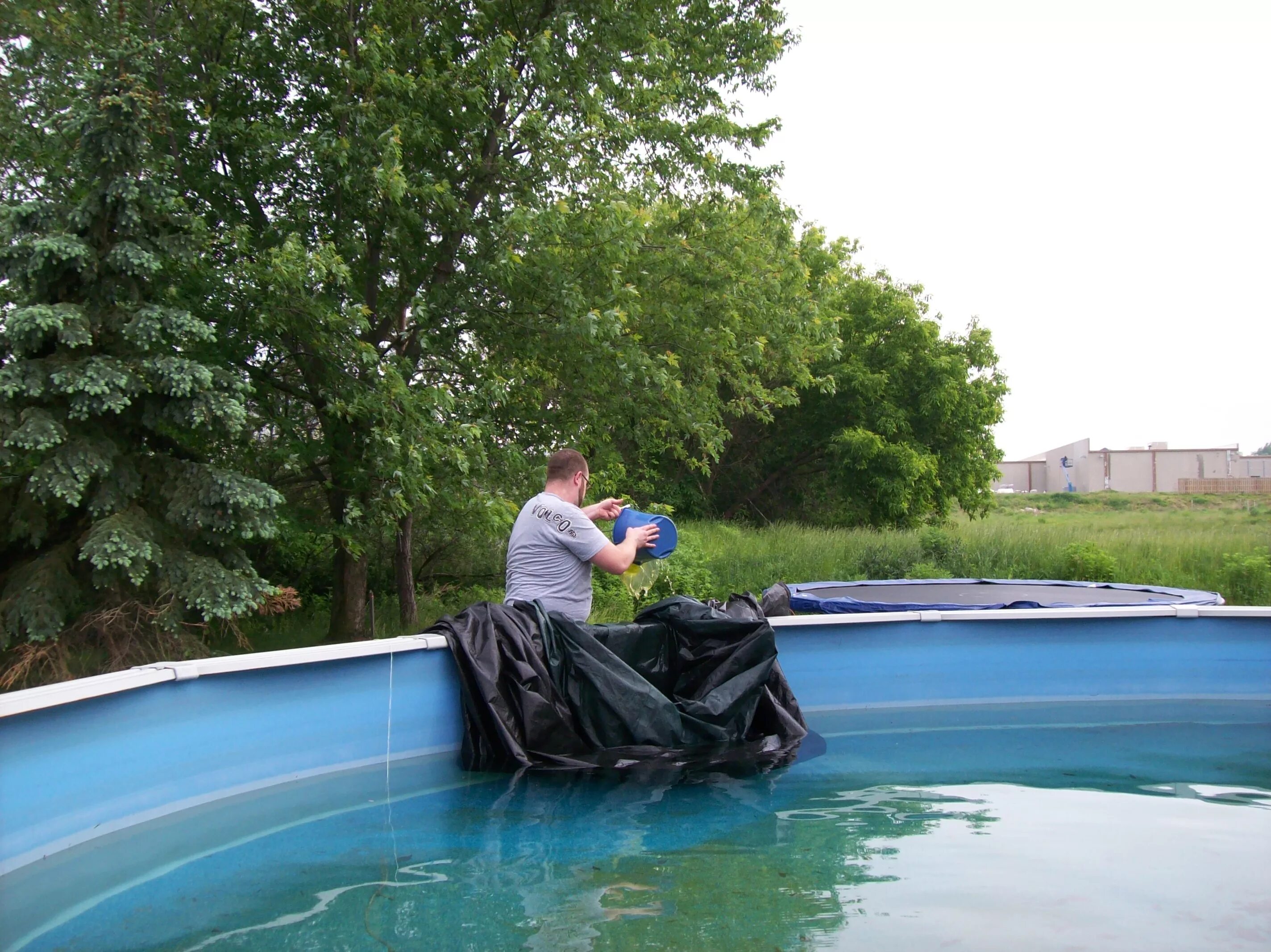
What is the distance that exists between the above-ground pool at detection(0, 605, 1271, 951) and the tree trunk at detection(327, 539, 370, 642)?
4.64 meters

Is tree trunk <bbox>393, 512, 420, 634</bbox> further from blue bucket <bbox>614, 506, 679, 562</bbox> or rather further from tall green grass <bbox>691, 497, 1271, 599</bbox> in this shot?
blue bucket <bbox>614, 506, 679, 562</bbox>

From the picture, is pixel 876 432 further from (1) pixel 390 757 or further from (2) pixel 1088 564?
(1) pixel 390 757

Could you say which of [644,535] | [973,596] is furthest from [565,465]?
[973,596]

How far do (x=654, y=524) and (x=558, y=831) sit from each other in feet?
5.09

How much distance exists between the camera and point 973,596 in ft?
24.7

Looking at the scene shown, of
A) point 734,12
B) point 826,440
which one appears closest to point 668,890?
point 734,12

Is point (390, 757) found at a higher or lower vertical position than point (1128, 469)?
lower

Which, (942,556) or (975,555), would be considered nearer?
(975,555)

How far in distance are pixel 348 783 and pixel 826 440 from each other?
18.2 m

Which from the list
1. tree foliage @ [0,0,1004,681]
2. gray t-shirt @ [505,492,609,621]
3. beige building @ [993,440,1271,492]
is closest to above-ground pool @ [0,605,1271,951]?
gray t-shirt @ [505,492,609,621]

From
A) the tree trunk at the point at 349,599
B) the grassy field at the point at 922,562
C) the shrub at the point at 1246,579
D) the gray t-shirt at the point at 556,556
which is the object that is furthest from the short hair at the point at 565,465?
the shrub at the point at 1246,579

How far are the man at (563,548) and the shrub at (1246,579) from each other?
8.60 metres

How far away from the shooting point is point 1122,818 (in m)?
3.49

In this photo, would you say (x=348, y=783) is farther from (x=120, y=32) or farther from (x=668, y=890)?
(x=120, y=32)
